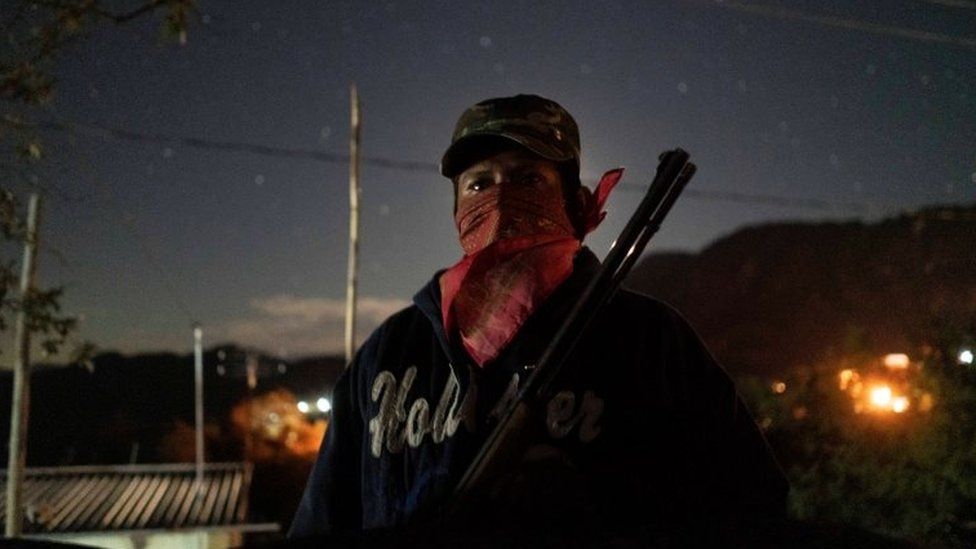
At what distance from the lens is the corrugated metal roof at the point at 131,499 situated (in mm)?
17469

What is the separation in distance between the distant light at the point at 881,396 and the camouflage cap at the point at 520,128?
10.9 metres

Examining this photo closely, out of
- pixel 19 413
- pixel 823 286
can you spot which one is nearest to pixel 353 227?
pixel 19 413

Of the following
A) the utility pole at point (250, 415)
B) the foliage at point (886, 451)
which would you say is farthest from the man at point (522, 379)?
the utility pole at point (250, 415)

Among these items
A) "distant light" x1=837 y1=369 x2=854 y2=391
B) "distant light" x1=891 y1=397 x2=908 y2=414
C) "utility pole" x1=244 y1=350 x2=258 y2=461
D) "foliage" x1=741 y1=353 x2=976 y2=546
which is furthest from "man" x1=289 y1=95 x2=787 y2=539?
"utility pole" x1=244 y1=350 x2=258 y2=461

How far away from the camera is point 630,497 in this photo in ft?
6.42

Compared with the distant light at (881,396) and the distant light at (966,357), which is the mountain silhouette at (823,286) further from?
the distant light at (881,396)

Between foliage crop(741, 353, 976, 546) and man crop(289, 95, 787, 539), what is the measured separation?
12.2 ft

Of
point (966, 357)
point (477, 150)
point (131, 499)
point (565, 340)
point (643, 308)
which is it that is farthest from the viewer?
point (131, 499)

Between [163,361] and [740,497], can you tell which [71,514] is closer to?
[740,497]

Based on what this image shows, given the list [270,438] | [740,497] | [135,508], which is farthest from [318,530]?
[270,438]

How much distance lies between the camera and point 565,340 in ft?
6.60

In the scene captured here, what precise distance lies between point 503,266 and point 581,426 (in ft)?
1.77

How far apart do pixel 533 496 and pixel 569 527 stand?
0.44m

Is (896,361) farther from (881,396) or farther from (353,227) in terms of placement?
(353,227)
